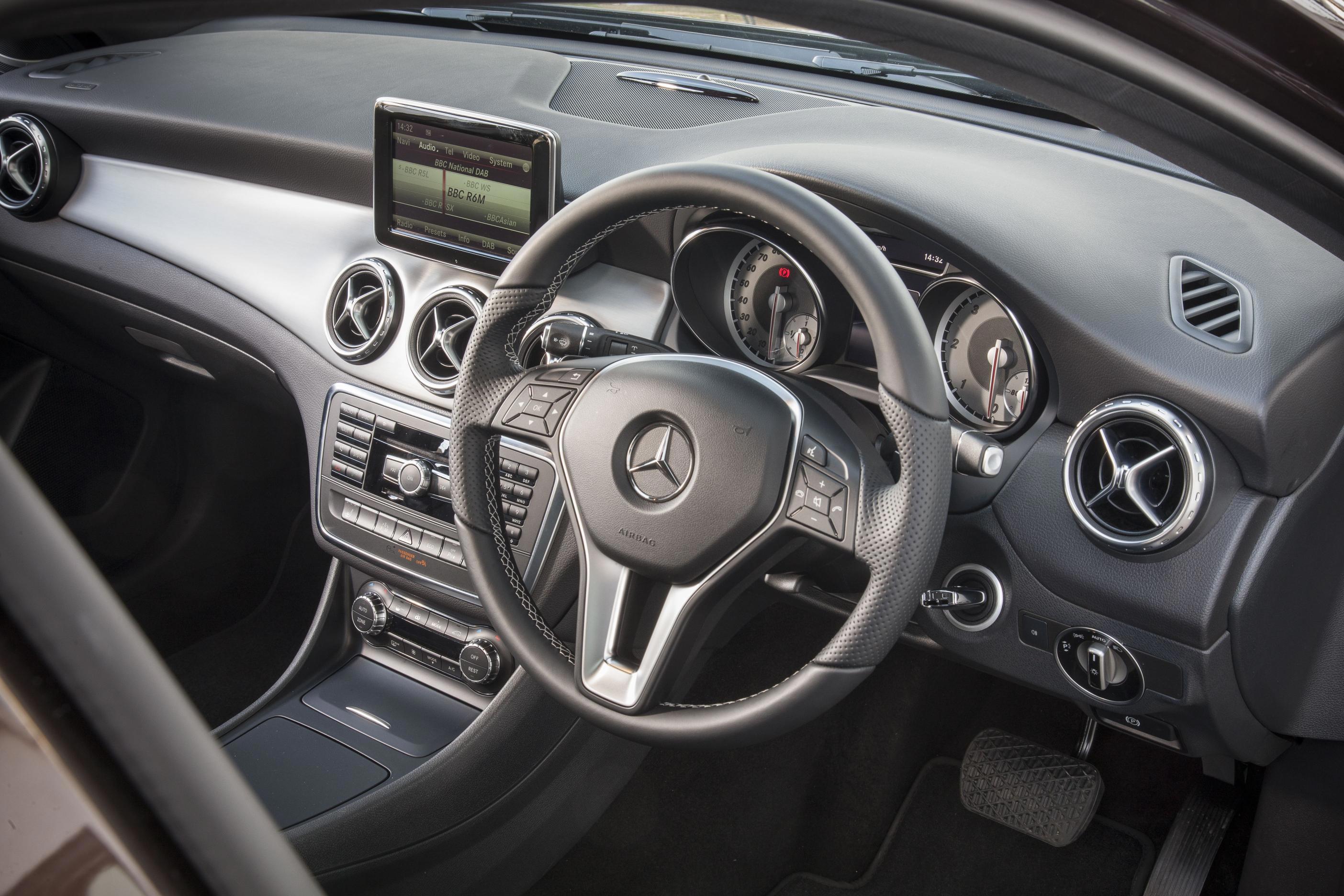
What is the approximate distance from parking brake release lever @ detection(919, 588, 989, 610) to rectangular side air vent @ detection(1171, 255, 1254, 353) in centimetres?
40

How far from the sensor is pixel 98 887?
16.5 inches

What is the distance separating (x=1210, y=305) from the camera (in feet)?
4.11

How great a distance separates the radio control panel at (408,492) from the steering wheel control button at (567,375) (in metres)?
0.29

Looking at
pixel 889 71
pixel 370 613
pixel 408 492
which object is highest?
pixel 889 71

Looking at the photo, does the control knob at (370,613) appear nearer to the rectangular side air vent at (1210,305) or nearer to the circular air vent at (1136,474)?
the circular air vent at (1136,474)

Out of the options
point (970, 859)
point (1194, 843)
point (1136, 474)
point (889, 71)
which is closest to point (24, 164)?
point (889, 71)

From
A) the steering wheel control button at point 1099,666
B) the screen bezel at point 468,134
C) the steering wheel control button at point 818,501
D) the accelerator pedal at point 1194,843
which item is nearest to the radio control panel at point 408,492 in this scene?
the screen bezel at point 468,134

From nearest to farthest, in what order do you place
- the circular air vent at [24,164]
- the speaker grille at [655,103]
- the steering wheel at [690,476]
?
1. the steering wheel at [690,476]
2. the speaker grille at [655,103]
3. the circular air vent at [24,164]

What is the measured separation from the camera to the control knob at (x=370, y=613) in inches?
73.0

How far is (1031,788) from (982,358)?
2.96ft

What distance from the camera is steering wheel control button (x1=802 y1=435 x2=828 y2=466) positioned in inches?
43.0

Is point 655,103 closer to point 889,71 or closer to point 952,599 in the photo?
point 889,71

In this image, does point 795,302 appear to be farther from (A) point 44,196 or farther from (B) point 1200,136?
(A) point 44,196

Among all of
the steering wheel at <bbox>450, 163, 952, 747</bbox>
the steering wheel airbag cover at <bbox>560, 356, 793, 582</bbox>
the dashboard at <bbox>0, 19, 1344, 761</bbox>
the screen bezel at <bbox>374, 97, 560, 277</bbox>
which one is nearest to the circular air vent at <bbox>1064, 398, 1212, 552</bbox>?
the dashboard at <bbox>0, 19, 1344, 761</bbox>
